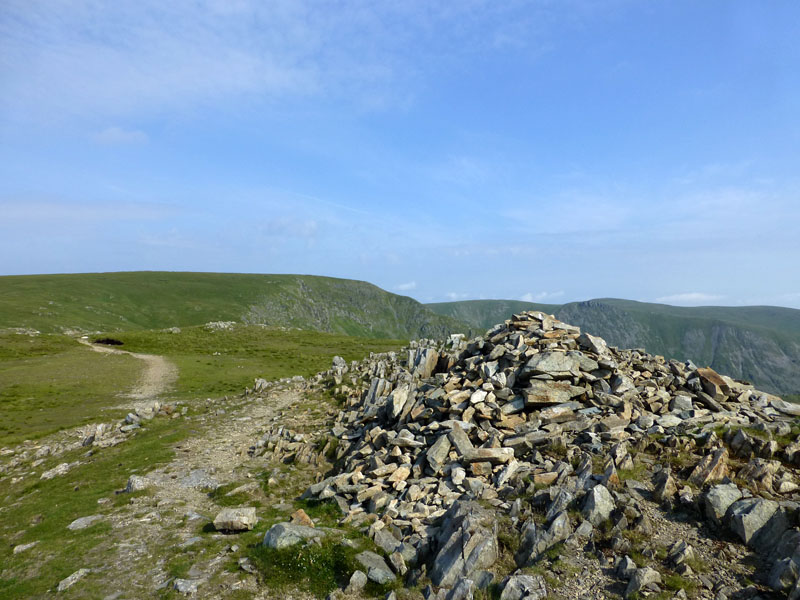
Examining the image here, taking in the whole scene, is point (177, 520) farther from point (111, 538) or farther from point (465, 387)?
point (465, 387)

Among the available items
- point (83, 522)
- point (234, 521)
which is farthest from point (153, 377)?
point (234, 521)

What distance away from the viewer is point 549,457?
19.0 metres

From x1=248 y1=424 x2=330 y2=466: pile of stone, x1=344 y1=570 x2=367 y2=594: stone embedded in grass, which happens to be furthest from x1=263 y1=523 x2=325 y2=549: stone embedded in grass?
x1=248 y1=424 x2=330 y2=466: pile of stone

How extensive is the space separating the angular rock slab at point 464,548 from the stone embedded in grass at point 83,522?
15.2 m

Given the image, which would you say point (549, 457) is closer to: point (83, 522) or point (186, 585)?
point (186, 585)

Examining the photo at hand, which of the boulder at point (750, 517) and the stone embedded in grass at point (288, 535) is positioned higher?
the boulder at point (750, 517)

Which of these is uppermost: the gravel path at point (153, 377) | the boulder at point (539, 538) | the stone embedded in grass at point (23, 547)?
the boulder at point (539, 538)

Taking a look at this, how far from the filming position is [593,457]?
17875 mm

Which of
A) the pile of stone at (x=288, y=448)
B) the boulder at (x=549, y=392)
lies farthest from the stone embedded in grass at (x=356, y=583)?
the boulder at (x=549, y=392)

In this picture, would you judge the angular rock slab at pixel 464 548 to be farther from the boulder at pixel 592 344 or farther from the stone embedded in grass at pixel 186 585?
the boulder at pixel 592 344

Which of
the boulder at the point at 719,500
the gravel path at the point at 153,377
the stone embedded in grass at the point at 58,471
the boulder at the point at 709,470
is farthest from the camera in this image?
the gravel path at the point at 153,377

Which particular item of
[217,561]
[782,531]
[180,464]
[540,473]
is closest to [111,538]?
[217,561]

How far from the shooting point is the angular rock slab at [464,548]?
12.6 metres

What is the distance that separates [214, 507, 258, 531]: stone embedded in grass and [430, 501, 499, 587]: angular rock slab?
781 cm
